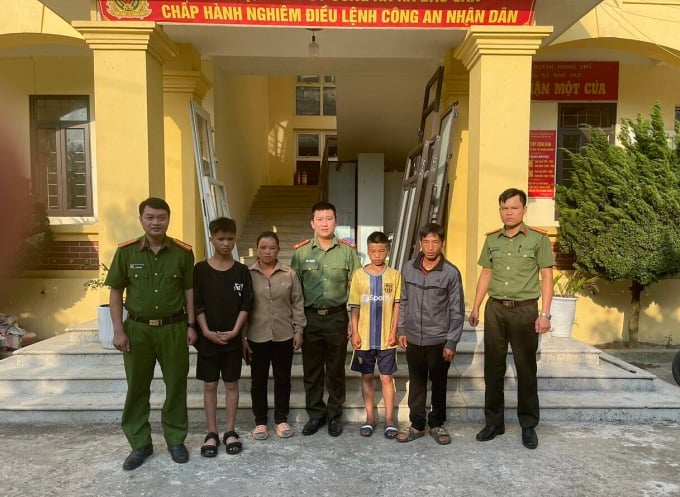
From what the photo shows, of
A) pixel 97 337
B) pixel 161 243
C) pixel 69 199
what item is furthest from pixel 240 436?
pixel 69 199

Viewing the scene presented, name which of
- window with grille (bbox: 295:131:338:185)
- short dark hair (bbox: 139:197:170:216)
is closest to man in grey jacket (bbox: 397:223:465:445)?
short dark hair (bbox: 139:197:170:216)

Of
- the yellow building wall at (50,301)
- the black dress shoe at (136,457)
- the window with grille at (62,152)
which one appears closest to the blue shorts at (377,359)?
the black dress shoe at (136,457)

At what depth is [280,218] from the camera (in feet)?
31.7

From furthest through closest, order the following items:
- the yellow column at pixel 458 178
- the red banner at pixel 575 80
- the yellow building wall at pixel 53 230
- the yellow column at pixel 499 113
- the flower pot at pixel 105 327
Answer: the red banner at pixel 575 80
the yellow building wall at pixel 53 230
the yellow column at pixel 458 178
the yellow column at pixel 499 113
the flower pot at pixel 105 327

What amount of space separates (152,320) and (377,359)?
4.77ft

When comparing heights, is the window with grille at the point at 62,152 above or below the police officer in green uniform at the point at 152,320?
above

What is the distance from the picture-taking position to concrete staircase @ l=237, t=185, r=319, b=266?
8.34 metres

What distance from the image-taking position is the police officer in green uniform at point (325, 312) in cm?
348

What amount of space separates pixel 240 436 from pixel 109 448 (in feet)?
2.73

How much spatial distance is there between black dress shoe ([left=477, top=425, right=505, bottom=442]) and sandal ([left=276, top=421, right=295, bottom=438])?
1.26m

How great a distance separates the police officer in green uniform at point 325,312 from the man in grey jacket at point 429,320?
1.34 feet

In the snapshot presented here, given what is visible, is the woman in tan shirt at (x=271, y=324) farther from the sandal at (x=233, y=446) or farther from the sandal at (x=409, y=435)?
the sandal at (x=409, y=435)

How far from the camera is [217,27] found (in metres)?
4.79

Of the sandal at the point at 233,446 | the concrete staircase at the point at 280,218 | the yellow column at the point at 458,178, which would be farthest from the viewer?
the concrete staircase at the point at 280,218
